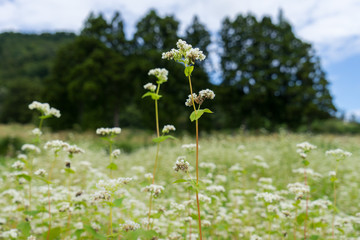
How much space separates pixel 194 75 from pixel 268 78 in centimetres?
650

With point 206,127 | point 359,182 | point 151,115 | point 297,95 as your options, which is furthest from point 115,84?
point 359,182

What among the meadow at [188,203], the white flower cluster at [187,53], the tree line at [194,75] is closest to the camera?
the white flower cluster at [187,53]

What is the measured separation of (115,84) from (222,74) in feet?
31.1

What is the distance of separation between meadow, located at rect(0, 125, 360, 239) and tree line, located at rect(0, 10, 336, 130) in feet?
36.7

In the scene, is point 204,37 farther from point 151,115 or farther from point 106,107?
point 106,107

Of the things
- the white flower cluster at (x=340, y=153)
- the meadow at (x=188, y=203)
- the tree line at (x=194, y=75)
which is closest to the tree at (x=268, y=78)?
the tree line at (x=194, y=75)

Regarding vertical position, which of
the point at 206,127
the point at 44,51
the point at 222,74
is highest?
the point at 44,51

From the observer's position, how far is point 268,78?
74.1 ft

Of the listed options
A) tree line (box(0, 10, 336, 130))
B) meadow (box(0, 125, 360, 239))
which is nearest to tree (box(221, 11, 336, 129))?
tree line (box(0, 10, 336, 130))

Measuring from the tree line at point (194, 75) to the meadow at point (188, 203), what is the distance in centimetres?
1118

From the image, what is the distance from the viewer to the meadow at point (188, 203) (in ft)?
8.18

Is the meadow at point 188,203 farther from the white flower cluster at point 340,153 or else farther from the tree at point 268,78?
the tree at point 268,78

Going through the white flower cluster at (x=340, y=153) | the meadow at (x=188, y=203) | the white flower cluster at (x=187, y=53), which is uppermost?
the white flower cluster at (x=187, y=53)

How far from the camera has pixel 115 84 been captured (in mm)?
22797
